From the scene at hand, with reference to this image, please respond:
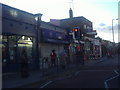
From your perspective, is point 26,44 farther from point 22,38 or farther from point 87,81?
point 87,81

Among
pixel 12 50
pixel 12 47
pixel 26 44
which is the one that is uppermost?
pixel 26 44

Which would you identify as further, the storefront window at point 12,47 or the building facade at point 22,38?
the storefront window at point 12,47

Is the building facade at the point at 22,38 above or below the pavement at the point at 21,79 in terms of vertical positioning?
above

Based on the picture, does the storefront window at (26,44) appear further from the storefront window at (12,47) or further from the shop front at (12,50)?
the storefront window at (12,47)

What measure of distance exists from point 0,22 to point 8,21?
0.94 m

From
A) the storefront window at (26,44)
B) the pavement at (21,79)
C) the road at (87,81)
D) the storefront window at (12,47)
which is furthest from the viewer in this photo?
the storefront window at (26,44)

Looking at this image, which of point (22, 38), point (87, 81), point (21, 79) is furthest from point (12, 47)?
point (87, 81)

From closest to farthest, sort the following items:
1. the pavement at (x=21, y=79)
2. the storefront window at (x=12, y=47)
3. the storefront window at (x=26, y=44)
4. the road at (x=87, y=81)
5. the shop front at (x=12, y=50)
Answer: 1. the road at (x=87, y=81)
2. the pavement at (x=21, y=79)
3. the shop front at (x=12, y=50)
4. the storefront window at (x=12, y=47)
5. the storefront window at (x=26, y=44)

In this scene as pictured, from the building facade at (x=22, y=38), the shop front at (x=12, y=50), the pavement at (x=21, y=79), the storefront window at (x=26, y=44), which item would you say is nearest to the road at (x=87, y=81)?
the pavement at (x=21, y=79)

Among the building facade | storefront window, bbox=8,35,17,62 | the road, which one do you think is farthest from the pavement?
storefront window, bbox=8,35,17,62

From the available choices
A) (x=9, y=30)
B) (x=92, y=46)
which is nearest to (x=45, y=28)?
(x=9, y=30)

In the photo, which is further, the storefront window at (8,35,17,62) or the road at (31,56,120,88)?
the storefront window at (8,35,17,62)

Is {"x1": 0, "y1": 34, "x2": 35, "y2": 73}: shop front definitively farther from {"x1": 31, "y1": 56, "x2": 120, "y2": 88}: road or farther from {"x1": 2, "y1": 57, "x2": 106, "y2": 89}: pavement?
{"x1": 31, "y1": 56, "x2": 120, "y2": 88}: road

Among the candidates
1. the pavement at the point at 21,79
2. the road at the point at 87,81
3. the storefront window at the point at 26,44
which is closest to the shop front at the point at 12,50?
the storefront window at the point at 26,44
